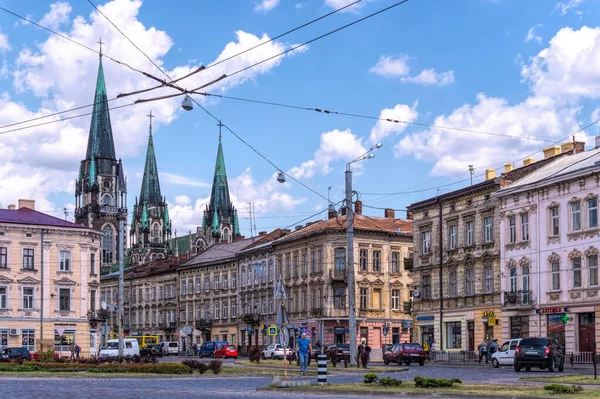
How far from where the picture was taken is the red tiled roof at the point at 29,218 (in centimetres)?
8044

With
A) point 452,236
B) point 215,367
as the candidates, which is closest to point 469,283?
point 452,236

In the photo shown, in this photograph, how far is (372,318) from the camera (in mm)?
87625

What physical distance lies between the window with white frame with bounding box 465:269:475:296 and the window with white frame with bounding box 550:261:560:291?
829cm

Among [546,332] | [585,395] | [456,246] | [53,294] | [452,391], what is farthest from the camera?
[53,294]

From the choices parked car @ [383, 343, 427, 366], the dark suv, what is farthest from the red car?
the dark suv

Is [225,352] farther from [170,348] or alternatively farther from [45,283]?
[170,348]

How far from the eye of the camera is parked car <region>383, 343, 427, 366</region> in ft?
188

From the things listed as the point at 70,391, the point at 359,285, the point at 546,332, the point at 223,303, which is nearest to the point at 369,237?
the point at 359,285

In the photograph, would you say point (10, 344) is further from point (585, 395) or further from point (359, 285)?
point (585, 395)

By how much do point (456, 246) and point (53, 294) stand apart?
32.3m

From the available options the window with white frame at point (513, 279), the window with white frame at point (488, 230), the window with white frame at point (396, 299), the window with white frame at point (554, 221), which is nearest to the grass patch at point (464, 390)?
the window with white frame at point (554, 221)

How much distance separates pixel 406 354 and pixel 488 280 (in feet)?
36.2

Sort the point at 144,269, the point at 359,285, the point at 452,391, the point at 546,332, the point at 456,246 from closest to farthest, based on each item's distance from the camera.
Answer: the point at 452,391 → the point at 546,332 → the point at 456,246 → the point at 359,285 → the point at 144,269

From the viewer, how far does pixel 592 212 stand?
5688cm
